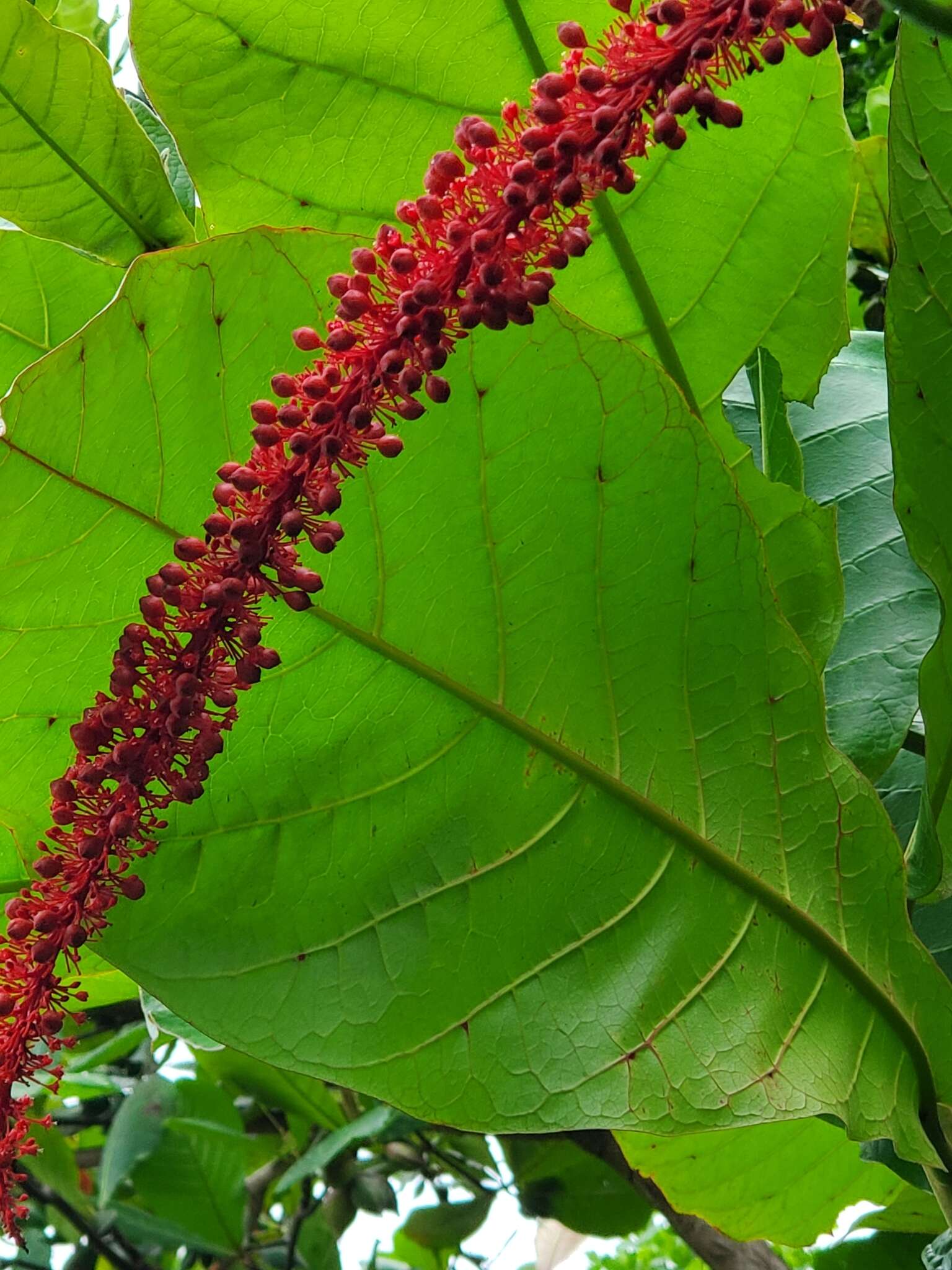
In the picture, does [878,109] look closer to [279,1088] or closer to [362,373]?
[362,373]

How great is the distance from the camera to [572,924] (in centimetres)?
54

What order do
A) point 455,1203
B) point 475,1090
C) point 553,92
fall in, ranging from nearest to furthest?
point 553,92 → point 475,1090 → point 455,1203

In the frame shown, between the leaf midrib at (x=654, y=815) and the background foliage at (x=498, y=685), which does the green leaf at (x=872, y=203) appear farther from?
the leaf midrib at (x=654, y=815)

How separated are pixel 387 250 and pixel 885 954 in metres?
0.38

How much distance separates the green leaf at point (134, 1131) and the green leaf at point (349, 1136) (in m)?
0.17

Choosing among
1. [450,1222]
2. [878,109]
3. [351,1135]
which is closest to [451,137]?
[878,109]

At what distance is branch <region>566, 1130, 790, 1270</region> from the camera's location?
41.4 inches

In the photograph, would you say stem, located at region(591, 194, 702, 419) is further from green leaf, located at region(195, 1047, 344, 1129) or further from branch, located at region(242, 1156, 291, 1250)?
branch, located at region(242, 1156, 291, 1250)

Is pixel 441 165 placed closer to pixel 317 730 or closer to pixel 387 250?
pixel 387 250

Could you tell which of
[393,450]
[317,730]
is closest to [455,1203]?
[317,730]

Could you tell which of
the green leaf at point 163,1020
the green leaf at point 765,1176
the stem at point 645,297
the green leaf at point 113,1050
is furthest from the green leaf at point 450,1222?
the stem at point 645,297

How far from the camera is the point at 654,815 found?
54 centimetres

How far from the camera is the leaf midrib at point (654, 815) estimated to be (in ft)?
1.73

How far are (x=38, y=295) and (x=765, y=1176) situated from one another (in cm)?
73
